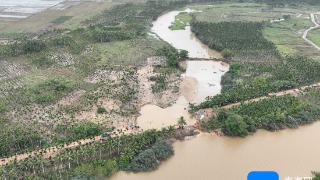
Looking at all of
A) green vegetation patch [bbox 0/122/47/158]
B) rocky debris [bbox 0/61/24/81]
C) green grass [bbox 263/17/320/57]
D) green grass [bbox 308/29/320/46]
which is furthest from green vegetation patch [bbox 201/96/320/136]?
green grass [bbox 308/29/320/46]

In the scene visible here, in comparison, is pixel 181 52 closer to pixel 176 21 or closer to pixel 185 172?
pixel 176 21

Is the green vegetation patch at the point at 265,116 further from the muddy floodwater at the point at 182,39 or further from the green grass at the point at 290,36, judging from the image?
the muddy floodwater at the point at 182,39

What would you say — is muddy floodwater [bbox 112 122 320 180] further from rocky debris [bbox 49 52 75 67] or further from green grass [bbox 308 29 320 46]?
green grass [bbox 308 29 320 46]

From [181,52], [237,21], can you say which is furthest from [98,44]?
[237,21]

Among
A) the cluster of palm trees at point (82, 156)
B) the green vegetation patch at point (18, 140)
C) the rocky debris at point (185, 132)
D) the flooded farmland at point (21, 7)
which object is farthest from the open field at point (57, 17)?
the cluster of palm trees at point (82, 156)

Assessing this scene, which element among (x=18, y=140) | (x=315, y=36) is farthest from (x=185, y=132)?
(x=315, y=36)
